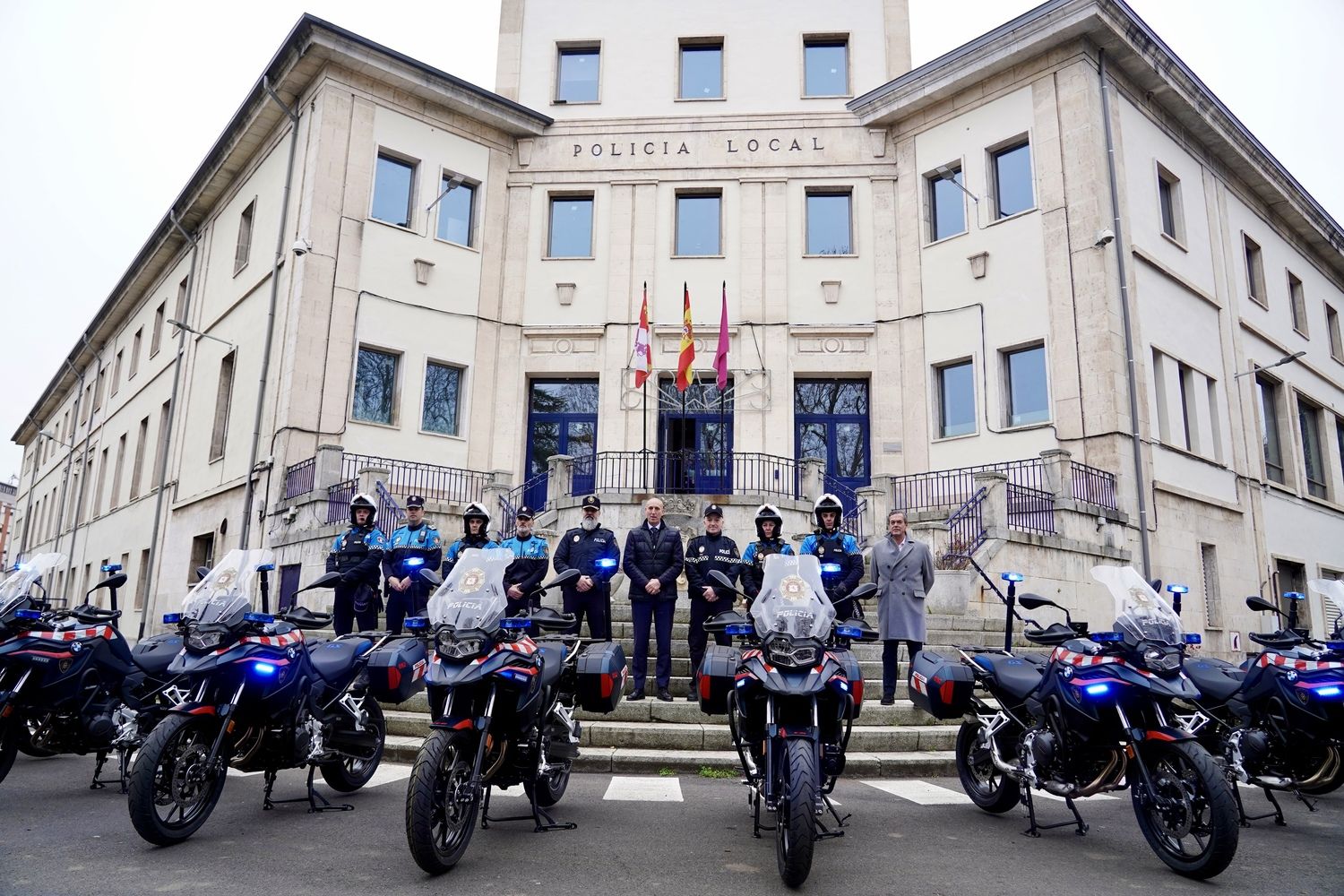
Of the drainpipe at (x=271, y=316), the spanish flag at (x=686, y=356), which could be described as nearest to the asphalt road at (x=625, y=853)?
the spanish flag at (x=686, y=356)


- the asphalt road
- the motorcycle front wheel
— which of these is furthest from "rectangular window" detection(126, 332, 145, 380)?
the motorcycle front wheel

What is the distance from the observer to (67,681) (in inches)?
241

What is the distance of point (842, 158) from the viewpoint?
21094mm

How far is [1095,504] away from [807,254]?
8472 millimetres

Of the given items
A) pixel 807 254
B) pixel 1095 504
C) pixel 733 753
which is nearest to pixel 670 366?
pixel 807 254

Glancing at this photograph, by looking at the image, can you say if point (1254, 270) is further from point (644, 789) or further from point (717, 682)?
point (717, 682)

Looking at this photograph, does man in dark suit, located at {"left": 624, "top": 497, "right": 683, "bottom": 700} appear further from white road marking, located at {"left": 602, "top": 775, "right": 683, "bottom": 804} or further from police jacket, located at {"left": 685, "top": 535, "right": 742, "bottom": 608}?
white road marking, located at {"left": 602, "top": 775, "right": 683, "bottom": 804}

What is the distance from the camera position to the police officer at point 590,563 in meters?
8.86

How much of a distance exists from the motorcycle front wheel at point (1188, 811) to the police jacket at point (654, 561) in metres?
4.57

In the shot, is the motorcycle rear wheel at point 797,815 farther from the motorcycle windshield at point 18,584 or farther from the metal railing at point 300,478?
the metal railing at point 300,478

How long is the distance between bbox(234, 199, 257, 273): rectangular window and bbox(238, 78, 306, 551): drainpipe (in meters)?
2.77

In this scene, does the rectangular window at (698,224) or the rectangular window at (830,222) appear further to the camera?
the rectangular window at (698,224)

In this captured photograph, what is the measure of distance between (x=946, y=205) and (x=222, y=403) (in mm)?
17123

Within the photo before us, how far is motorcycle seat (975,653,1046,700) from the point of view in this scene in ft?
18.9
